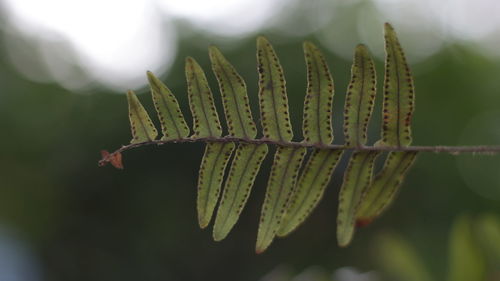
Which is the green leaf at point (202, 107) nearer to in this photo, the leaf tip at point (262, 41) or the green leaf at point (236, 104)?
the green leaf at point (236, 104)

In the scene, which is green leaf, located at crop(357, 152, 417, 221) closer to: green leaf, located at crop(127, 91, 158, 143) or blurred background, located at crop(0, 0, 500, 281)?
green leaf, located at crop(127, 91, 158, 143)

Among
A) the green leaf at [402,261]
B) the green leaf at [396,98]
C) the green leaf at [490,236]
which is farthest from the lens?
the green leaf at [402,261]

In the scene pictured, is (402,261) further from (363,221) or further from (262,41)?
(262,41)

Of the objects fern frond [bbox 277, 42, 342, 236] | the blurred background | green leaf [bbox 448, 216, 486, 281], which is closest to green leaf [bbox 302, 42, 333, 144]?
fern frond [bbox 277, 42, 342, 236]

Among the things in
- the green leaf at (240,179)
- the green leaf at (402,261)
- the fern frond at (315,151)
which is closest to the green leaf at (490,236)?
the green leaf at (402,261)

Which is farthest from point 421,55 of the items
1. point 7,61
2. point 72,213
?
point 7,61

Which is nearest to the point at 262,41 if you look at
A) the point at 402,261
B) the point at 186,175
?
the point at 402,261
